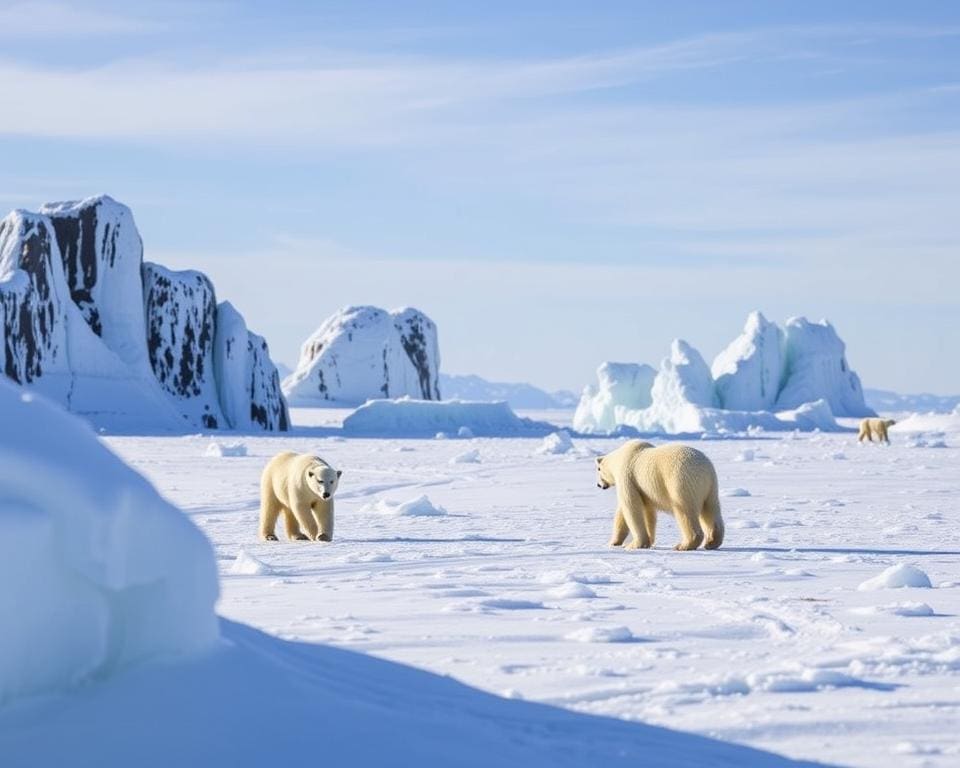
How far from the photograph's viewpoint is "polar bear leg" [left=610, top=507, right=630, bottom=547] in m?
9.09

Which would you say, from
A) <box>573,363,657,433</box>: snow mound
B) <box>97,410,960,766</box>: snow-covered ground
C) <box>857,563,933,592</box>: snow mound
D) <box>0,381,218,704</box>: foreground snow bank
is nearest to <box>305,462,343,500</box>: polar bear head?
<box>97,410,960,766</box>: snow-covered ground

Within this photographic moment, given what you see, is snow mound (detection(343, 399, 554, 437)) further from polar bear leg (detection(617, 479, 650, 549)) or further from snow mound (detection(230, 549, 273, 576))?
snow mound (detection(230, 549, 273, 576))

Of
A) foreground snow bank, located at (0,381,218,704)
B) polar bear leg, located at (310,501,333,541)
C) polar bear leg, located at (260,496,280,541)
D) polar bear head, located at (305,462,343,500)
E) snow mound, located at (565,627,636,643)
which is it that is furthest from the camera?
polar bear leg, located at (260,496,280,541)

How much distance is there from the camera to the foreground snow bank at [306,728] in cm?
289

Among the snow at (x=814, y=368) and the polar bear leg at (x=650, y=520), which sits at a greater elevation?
the snow at (x=814, y=368)

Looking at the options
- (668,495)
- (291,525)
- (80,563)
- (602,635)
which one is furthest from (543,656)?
(291,525)

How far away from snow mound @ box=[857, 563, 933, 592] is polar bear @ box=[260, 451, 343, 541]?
4.27 m

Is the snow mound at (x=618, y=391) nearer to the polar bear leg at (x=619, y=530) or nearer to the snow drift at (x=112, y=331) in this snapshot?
the snow drift at (x=112, y=331)

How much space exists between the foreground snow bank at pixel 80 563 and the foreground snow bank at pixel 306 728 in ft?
0.26

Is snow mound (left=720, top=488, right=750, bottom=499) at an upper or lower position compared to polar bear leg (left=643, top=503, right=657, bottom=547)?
lower

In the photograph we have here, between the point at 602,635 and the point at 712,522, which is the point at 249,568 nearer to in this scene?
the point at 602,635

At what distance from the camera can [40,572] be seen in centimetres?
292

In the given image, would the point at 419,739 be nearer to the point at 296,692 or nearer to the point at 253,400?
the point at 296,692

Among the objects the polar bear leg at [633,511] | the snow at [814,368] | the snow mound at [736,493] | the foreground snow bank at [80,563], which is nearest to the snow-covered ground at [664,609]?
the polar bear leg at [633,511]
